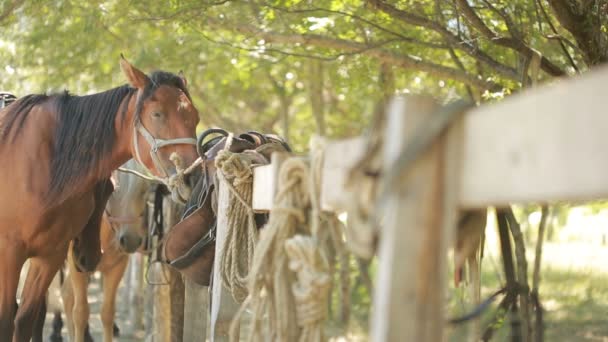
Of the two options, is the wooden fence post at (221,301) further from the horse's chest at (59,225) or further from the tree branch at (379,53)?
the tree branch at (379,53)

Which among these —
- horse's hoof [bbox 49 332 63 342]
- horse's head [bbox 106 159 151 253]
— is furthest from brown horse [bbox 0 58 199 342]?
horse's hoof [bbox 49 332 63 342]

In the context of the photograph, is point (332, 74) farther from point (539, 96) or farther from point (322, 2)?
point (539, 96)

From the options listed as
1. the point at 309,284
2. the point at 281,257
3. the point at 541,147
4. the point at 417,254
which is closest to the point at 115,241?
the point at 281,257

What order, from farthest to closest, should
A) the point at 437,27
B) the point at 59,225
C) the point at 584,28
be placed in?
the point at 437,27 → the point at 59,225 → the point at 584,28

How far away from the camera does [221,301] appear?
3.70 m

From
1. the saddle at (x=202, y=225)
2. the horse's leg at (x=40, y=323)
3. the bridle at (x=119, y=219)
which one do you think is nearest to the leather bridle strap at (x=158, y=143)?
the saddle at (x=202, y=225)

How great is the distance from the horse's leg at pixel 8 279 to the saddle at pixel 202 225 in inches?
34.2

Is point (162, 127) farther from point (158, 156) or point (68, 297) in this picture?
point (68, 297)

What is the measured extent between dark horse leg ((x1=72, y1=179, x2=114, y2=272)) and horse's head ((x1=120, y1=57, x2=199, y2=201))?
739mm

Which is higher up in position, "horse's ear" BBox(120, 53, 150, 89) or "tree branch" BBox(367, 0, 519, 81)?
"tree branch" BBox(367, 0, 519, 81)

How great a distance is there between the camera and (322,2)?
260 inches

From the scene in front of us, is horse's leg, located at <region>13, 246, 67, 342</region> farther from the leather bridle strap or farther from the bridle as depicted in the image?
the bridle

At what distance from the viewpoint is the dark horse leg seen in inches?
217

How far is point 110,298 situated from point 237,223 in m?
4.06
